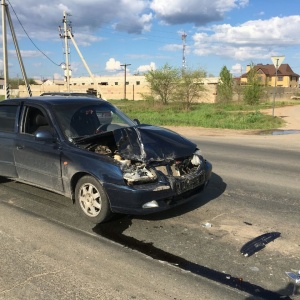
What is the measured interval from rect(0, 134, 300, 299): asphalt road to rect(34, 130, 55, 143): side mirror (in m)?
1.01

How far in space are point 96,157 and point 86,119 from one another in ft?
3.77

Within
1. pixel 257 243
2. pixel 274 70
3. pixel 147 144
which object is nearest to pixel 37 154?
pixel 147 144

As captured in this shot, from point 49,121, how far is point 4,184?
6.56 feet

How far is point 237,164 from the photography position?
29.1 feet

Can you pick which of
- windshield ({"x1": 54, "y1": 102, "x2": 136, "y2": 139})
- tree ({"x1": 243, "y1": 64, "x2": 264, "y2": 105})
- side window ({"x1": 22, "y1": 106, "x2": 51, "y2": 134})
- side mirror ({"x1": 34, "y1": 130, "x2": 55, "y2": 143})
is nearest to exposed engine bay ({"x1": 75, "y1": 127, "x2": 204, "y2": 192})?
windshield ({"x1": 54, "y1": 102, "x2": 136, "y2": 139})

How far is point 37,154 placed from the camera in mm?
5410

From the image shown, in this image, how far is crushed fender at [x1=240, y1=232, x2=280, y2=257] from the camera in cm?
397

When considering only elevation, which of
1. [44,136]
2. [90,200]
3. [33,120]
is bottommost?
[90,200]

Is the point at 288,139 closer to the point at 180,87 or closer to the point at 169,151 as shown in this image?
the point at 169,151

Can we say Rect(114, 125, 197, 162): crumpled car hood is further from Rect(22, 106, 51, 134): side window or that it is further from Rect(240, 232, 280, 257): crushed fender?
Rect(240, 232, 280, 257): crushed fender

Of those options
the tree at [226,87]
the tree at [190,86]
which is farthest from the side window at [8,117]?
the tree at [226,87]

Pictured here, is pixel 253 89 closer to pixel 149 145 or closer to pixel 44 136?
pixel 149 145

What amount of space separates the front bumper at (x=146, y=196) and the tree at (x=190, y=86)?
3369cm

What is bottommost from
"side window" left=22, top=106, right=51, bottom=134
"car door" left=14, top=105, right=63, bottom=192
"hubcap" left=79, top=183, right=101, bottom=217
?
"hubcap" left=79, top=183, right=101, bottom=217
